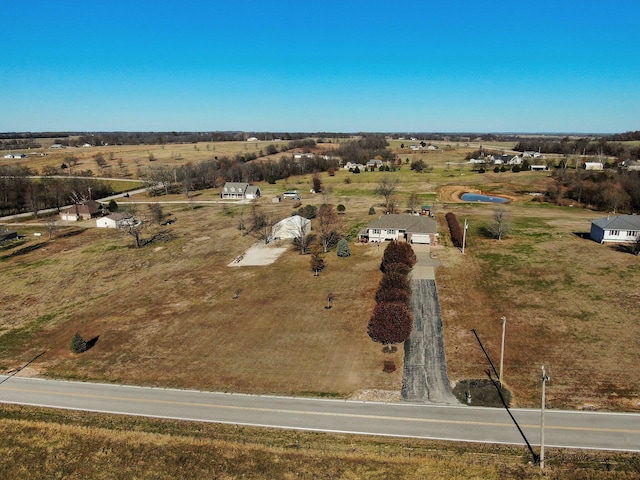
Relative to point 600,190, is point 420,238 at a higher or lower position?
lower

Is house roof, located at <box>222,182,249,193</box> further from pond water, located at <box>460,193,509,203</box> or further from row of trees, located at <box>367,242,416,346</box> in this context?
row of trees, located at <box>367,242,416,346</box>

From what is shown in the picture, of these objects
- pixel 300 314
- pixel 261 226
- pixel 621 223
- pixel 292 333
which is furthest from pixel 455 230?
pixel 292 333

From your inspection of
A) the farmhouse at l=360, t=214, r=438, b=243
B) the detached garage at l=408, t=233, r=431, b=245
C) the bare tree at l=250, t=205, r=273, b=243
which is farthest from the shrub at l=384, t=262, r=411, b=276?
the bare tree at l=250, t=205, r=273, b=243

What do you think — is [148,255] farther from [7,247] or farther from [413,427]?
[413,427]

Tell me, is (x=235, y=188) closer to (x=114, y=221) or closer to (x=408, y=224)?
(x=114, y=221)

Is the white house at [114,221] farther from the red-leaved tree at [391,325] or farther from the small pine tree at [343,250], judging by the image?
the red-leaved tree at [391,325]

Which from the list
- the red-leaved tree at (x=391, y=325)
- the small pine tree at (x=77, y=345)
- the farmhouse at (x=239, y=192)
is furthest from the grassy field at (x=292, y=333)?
the farmhouse at (x=239, y=192)

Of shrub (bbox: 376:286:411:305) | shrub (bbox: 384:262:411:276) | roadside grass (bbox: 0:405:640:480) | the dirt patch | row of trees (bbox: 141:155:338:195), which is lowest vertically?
roadside grass (bbox: 0:405:640:480)
